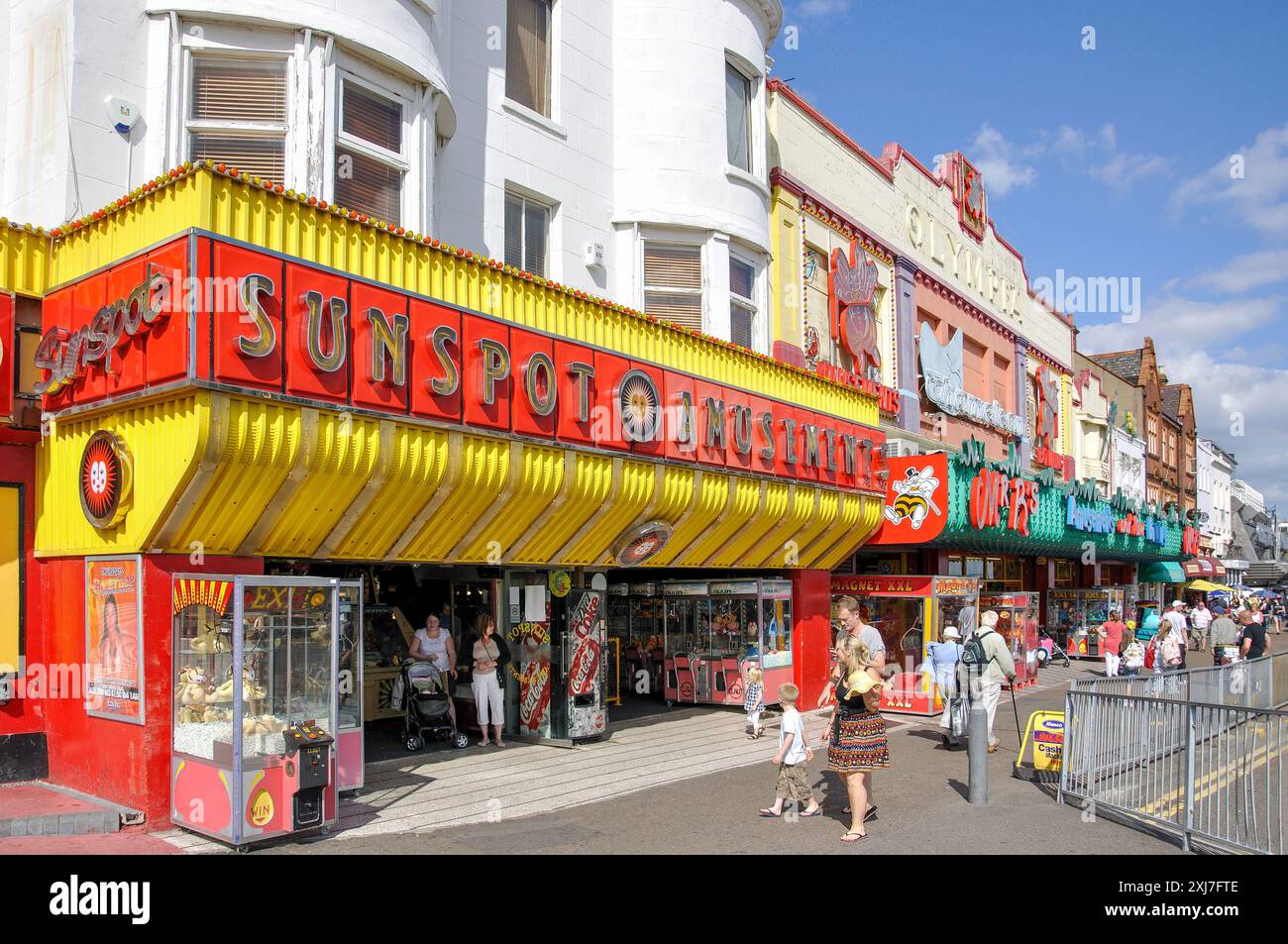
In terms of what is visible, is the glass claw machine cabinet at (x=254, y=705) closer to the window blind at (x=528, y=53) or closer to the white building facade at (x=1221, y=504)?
the window blind at (x=528, y=53)

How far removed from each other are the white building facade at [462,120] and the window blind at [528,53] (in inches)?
1.3

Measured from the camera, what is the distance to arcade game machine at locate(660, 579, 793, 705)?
17.5 meters

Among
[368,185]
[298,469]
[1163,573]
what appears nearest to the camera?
[298,469]

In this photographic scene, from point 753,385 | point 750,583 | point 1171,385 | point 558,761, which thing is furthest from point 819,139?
point 1171,385

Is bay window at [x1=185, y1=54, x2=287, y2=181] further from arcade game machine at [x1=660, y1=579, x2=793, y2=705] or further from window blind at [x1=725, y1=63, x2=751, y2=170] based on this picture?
arcade game machine at [x1=660, y1=579, x2=793, y2=705]

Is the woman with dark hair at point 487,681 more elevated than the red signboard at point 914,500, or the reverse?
the red signboard at point 914,500

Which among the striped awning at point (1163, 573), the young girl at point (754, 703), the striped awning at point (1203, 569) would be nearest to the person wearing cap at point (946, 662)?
the young girl at point (754, 703)

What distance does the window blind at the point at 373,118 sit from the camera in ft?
37.8

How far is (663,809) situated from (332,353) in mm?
5492

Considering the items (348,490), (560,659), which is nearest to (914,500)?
(560,659)

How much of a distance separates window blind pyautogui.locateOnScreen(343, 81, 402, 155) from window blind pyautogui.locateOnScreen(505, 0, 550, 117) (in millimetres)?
3191

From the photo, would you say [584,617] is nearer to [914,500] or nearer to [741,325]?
[741,325]

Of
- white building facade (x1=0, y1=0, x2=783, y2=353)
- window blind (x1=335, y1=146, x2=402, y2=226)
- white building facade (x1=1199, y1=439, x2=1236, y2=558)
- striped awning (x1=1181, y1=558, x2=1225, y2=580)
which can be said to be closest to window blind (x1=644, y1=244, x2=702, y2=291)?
white building facade (x1=0, y1=0, x2=783, y2=353)

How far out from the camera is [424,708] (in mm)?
13336
